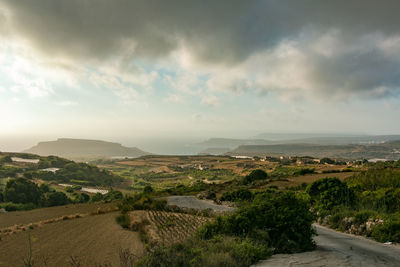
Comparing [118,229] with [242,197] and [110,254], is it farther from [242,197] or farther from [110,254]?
[242,197]

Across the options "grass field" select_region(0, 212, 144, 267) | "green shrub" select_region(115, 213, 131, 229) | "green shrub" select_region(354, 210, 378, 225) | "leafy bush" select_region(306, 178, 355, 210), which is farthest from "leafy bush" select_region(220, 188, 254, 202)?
"green shrub" select_region(354, 210, 378, 225)

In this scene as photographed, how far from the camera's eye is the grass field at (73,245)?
32.8ft

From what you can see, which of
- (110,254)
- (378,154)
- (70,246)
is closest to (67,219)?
(70,246)

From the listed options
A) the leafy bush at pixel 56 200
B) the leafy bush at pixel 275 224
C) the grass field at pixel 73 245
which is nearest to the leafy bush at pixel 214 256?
the leafy bush at pixel 275 224

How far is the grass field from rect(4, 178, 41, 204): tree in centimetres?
2803

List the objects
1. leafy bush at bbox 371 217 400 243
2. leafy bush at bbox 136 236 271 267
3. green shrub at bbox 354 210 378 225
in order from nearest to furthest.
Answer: leafy bush at bbox 136 236 271 267 < leafy bush at bbox 371 217 400 243 < green shrub at bbox 354 210 378 225

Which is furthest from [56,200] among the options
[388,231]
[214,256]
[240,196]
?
[388,231]

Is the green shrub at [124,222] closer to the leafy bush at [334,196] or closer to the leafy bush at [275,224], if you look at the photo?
the leafy bush at [275,224]

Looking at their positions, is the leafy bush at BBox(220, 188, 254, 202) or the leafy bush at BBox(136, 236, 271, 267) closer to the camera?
the leafy bush at BBox(136, 236, 271, 267)

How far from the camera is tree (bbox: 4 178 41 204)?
37.9m

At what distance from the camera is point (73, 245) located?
1220cm

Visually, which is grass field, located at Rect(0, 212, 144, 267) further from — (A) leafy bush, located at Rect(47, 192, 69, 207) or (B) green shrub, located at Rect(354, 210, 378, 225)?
(A) leafy bush, located at Rect(47, 192, 69, 207)

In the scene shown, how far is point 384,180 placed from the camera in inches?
783

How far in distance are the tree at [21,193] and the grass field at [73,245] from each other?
28033 mm
